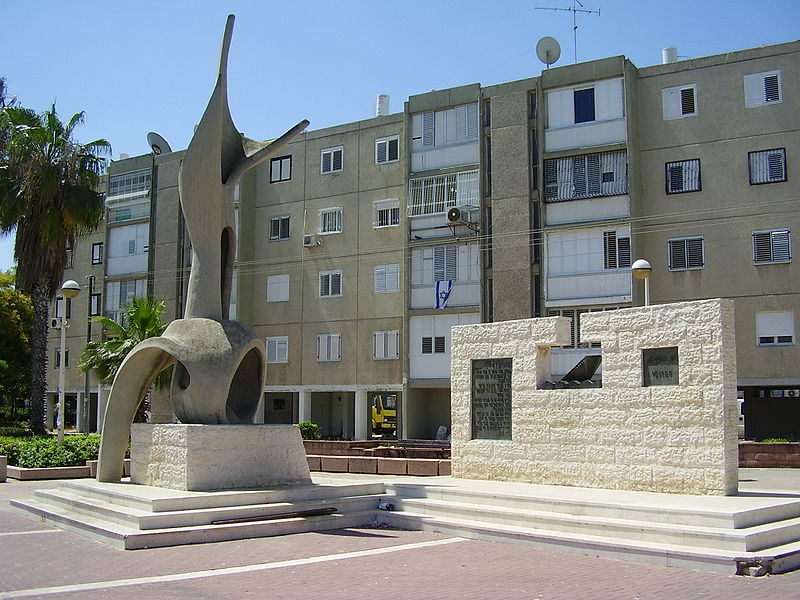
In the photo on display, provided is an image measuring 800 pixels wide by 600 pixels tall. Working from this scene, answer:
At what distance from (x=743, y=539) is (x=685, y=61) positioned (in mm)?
26892

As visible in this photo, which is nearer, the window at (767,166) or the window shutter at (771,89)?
the window at (767,166)

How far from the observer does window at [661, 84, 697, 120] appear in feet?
111

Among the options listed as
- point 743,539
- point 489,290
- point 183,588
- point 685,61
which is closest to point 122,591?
point 183,588

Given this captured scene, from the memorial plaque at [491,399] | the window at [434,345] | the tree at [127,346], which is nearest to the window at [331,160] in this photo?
the window at [434,345]

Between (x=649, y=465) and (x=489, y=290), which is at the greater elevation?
(x=489, y=290)

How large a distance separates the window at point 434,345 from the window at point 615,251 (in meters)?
7.57

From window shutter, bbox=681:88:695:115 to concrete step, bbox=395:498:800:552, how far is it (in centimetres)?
2402

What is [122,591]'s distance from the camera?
939 cm

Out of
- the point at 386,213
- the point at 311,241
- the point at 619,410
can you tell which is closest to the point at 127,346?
the point at 311,241

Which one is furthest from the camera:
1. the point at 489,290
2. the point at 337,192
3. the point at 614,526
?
the point at 337,192

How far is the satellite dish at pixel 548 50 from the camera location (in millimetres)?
36969

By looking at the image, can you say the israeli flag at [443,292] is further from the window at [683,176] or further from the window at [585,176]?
the window at [683,176]

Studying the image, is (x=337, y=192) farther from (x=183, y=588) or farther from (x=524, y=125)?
(x=183, y=588)

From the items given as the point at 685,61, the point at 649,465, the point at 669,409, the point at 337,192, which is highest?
the point at 685,61
